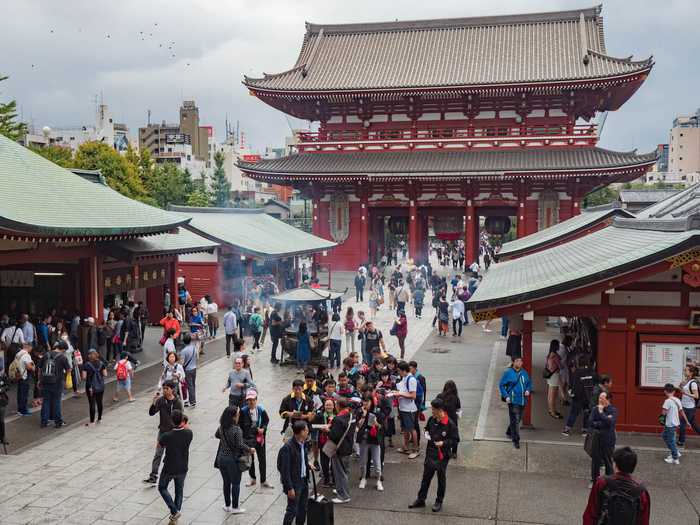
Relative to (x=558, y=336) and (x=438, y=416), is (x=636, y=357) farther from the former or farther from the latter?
(x=558, y=336)

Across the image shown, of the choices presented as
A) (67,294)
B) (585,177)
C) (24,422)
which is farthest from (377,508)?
(585,177)

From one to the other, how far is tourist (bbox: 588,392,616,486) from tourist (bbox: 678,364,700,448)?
90.2 inches

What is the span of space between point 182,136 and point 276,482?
386 feet

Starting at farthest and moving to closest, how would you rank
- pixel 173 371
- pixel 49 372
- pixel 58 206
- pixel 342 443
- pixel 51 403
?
pixel 58 206
pixel 51 403
pixel 173 371
pixel 49 372
pixel 342 443

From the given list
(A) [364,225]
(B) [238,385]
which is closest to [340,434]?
(B) [238,385]

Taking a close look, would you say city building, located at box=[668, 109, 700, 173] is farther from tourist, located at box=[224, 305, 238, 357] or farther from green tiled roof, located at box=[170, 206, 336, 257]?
tourist, located at box=[224, 305, 238, 357]

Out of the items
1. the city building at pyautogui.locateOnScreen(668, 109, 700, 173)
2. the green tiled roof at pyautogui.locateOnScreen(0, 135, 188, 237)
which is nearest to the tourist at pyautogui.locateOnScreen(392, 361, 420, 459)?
the green tiled roof at pyautogui.locateOnScreen(0, 135, 188, 237)

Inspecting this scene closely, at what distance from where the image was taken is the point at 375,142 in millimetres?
42938

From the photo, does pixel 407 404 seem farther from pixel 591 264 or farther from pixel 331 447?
pixel 591 264

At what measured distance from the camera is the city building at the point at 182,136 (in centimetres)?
12236

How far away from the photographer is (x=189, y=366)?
14.8m

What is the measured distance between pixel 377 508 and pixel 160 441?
11.0 ft

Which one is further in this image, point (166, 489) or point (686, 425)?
point (686, 425)

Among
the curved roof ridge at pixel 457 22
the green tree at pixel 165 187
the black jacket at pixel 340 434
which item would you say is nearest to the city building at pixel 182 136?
the green tree at pixel 165 187
